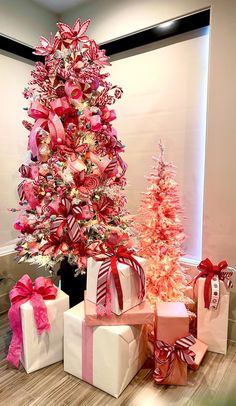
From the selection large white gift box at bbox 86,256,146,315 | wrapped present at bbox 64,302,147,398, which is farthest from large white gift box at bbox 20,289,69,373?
large white gift box at bbox 86,256,146,315

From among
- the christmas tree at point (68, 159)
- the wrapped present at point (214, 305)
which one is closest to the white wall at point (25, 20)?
the christmas tree at point (68, 159)

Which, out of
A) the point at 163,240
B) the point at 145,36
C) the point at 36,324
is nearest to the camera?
the point at 36,324

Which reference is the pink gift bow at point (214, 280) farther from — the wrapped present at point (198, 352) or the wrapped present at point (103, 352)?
the wrapped present at point (103, 352)

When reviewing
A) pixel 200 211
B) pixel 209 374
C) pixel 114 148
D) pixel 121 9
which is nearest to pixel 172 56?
pixel 121 9

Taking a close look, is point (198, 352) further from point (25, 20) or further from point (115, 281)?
point (25, 20)

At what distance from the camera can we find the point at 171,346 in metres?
1.62

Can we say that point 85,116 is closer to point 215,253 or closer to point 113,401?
point 215,253

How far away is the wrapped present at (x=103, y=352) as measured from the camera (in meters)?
1.55

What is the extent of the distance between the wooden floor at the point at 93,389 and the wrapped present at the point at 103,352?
47 mm

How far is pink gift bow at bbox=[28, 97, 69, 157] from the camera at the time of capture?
1.87 meters

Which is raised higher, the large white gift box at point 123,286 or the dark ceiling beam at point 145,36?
the dark ceiling beam at point 145,36

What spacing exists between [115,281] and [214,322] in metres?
0.86

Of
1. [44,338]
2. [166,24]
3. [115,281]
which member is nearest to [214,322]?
[115,281]

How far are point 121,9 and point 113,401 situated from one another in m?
2.82
